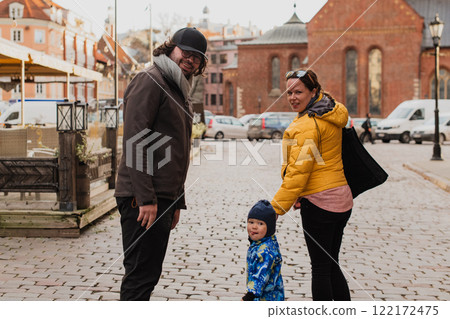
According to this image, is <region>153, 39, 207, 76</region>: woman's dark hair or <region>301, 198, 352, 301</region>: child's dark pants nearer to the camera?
<region>153, 39, 207, 76</region>: woman's dark hair

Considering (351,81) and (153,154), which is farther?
(351,81)

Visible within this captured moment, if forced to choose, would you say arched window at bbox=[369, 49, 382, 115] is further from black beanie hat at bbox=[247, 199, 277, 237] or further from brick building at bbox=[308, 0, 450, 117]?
black beanie hat at bbox=[247, 199, 277, 237]

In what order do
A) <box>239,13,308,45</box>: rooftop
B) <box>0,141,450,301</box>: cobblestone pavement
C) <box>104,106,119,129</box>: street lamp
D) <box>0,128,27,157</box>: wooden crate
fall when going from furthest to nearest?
<box>239,13,308,45</box>: rooftop, <box>104,106,119,129</box>: street lamp, <box>0,128,27,157</box>: wooden crate, <box>0,141,450,301</box>: cobblestone pavement

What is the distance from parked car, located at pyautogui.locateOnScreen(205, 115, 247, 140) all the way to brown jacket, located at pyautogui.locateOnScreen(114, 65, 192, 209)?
3260 cm

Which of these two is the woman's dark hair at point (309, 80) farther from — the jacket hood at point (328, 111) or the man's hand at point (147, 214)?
the man's hand at point (147, 214)

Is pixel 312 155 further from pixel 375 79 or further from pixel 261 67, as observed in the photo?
pixel 261 67

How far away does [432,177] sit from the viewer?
14258 mm

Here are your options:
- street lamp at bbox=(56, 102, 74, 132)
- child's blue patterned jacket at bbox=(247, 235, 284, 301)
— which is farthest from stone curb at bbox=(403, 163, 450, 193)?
child's blue patterned jacket at bbox=(247, 235, 284, 301)

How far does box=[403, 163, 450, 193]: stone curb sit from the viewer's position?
12.7 m

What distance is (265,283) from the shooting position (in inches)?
Result: 144

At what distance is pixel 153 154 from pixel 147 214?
340mm

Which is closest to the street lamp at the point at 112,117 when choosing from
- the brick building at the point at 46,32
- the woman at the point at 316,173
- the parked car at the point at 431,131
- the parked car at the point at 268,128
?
the woman at the point at 316,173

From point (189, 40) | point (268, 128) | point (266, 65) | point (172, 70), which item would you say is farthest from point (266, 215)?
point (266, 65)
